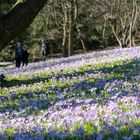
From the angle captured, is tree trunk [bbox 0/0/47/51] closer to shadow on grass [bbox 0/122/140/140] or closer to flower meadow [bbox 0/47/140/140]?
flower meadow [bbox 0/47/140/140]

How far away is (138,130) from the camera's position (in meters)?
3.84

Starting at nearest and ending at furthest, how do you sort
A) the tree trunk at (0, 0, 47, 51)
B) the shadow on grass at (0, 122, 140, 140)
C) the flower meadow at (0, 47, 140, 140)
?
the shadow on grass at (0, 122, 140, 140) → the flower meadow at (0, 47, 140, 140) → the tree trunk at (0, 0, 47, 51)

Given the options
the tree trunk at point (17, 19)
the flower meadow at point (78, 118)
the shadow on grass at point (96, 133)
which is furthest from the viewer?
A: the tree trunk at point (17, 19)

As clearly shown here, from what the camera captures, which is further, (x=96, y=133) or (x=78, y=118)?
(x=78, y=118)

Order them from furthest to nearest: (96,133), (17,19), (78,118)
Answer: (17,19) → (78,118) → (96,133)

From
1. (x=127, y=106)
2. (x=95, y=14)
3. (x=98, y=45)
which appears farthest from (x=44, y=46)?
(x=127, y=106)

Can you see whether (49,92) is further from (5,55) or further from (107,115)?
(5,55)

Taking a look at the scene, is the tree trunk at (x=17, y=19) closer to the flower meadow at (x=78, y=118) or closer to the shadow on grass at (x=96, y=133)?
the flower meadow at (x=78, y=118)

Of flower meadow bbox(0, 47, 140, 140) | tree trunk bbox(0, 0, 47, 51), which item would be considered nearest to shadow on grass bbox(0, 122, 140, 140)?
flower meadow bbox(0, 47, 140, 140)

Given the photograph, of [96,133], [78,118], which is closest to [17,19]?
[78,118]

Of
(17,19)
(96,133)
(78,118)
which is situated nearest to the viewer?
(96,133)

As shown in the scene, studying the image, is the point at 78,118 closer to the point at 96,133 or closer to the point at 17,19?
the point at 96,133

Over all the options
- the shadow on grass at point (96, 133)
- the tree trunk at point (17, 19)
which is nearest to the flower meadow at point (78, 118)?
the shadow on grass at point (96, 133)

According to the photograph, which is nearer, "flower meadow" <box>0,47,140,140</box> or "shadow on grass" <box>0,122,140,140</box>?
"shadow on grass" <box>0,122,140,140</box>
